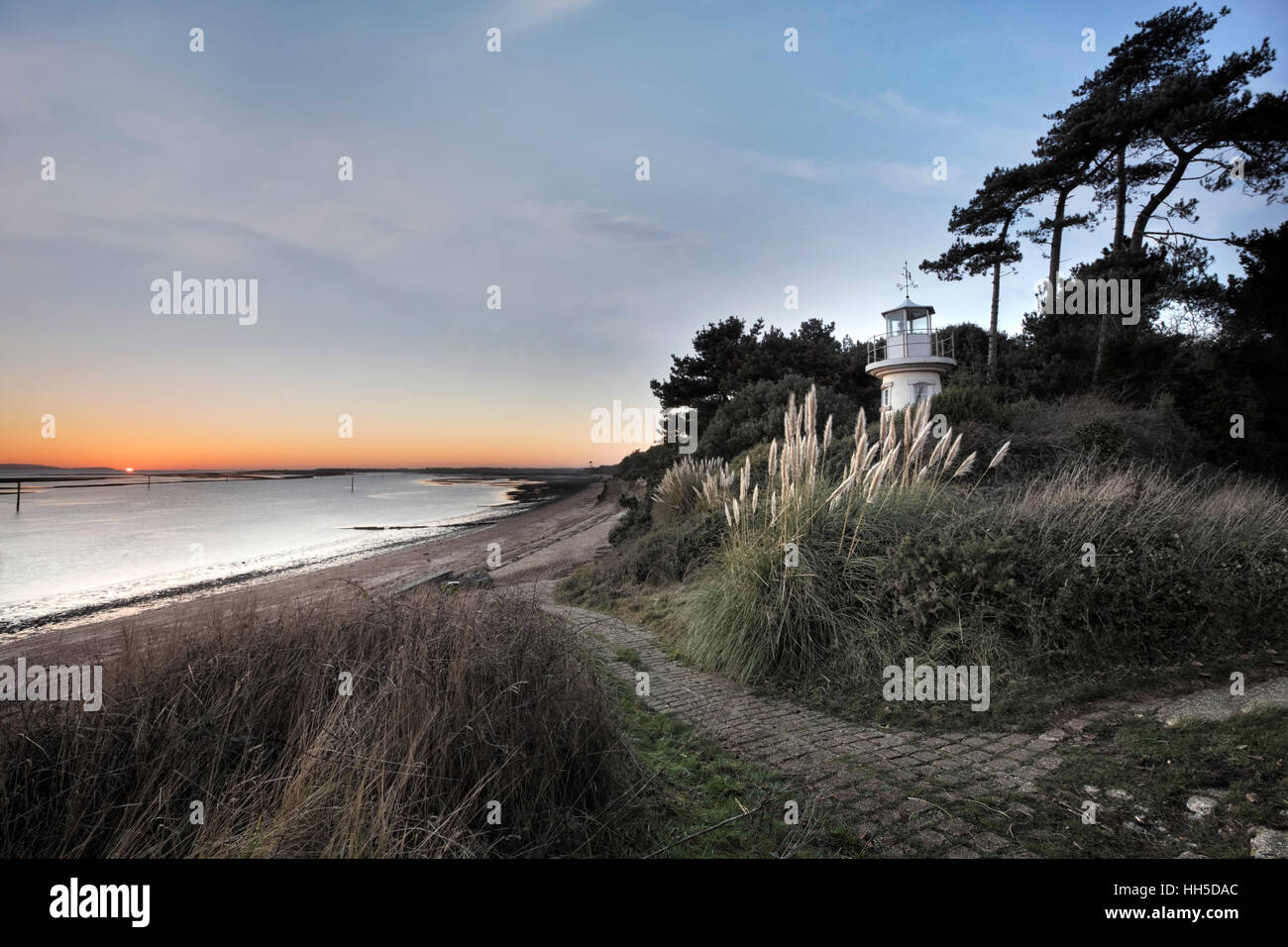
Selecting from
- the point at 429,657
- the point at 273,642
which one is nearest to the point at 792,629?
the point at 429,657

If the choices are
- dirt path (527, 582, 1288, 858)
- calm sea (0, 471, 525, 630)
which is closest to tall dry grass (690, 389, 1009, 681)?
dirt path (527, 582, 1288, 858)

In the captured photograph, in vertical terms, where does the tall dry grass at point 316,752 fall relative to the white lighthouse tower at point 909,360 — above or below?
below

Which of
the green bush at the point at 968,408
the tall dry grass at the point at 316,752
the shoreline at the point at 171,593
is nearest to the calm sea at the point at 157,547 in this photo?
the shoreline at the point at 171,593

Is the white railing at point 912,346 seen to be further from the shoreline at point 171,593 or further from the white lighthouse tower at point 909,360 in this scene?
the shoreline at point 171,593

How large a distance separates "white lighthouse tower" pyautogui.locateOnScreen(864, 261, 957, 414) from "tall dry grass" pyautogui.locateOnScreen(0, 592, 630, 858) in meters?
18.4

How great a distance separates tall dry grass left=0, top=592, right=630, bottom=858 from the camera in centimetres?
234

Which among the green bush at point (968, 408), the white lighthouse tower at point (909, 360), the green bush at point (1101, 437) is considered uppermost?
the white lighthouse tower at point (909, 360)

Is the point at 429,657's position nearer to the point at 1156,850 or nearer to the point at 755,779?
the point at 755,779

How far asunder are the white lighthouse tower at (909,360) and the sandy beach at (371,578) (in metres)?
10.2

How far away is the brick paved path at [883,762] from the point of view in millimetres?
3164

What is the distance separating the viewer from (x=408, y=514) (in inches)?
1491

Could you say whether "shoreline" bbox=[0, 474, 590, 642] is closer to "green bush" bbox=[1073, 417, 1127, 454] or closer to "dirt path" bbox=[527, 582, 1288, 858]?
"dirt path" bbox=[527, 582, 1288, 858]

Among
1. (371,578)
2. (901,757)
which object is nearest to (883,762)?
(901,757)
